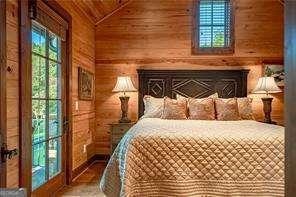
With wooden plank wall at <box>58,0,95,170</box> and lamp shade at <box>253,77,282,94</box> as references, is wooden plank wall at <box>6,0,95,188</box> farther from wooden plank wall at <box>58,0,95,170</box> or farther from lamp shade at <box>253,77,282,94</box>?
lamp shade at <box>253,77,282,94</box>

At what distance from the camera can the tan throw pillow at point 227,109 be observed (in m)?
4.77

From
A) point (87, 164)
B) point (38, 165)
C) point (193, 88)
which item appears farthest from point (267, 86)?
point (38, 165)

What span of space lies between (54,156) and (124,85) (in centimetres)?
188

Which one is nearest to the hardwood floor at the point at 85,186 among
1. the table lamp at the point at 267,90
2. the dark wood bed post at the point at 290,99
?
the table lamp at the point at 267,90

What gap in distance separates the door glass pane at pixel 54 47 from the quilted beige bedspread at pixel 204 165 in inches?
62.7

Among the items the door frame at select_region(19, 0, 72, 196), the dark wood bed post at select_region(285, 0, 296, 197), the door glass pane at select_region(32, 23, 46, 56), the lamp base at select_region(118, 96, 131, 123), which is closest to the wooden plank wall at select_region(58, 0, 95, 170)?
the lamp base at select_region(118, 96, 131, 123)

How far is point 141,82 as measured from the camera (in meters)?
5.66

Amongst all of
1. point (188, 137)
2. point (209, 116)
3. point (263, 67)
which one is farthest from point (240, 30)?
point (188, 137)

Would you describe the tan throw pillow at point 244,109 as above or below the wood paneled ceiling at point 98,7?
below

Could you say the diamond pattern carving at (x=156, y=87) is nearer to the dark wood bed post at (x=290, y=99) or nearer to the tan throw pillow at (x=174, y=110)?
the tan throw pillow at (x=174, y=110)

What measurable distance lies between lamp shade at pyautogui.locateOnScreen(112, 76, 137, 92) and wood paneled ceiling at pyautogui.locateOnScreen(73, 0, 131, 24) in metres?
1.10

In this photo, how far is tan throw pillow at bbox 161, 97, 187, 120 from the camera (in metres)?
4.76

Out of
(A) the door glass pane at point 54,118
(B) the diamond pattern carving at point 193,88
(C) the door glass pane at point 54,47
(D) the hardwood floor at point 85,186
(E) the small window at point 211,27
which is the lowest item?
(D) the hardwood floor at point 85,186

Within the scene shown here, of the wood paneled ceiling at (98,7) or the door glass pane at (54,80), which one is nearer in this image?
the door glass pane at (54,80)
